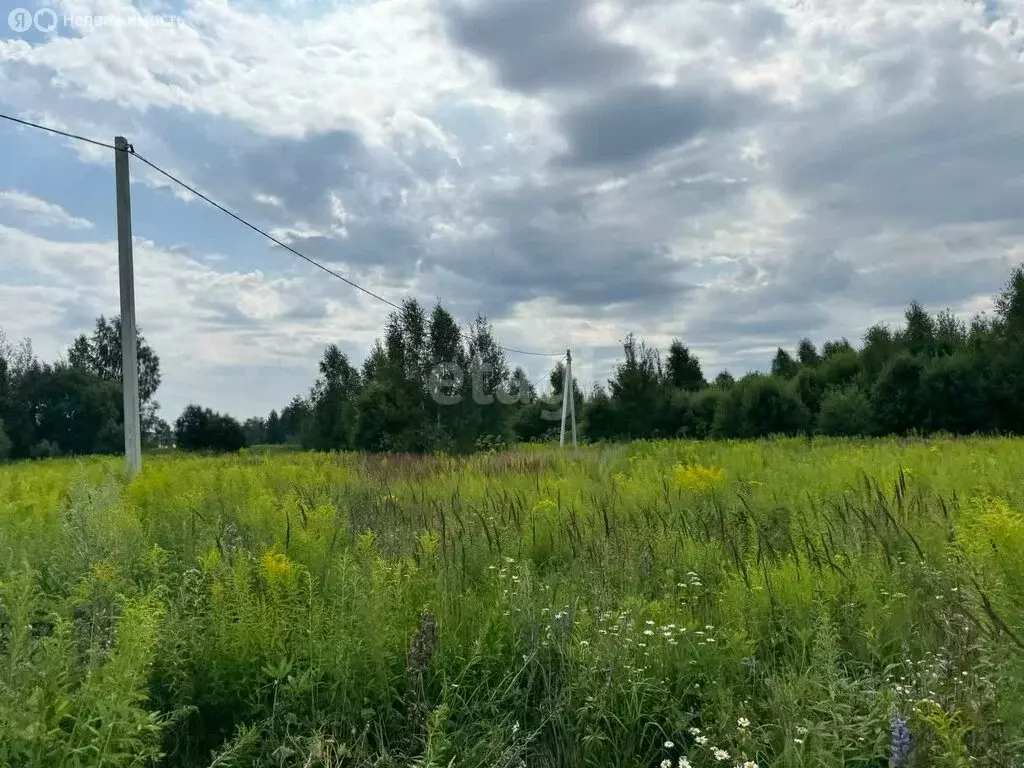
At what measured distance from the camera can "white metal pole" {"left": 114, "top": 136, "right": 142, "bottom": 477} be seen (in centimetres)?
909

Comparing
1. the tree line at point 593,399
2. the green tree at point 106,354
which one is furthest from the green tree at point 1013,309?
the green tree at point 106,354

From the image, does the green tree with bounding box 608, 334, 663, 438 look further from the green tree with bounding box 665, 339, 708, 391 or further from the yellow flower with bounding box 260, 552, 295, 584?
the yellow flower with bounding box 260, 552, 295, 584

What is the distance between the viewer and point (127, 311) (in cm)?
924

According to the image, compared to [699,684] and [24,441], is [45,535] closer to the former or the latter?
[699,684]

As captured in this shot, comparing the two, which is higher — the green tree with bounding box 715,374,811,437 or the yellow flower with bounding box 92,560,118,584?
the green tree with bounding box 715,374,811,437

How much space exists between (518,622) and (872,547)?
9.06ft

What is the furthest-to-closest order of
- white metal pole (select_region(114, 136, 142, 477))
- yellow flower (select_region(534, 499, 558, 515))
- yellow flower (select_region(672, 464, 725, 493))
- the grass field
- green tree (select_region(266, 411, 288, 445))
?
green tree (select_region(266, 411, 288, 445)) → white metal pole (select_region(114, 136, 142, 477)) → yellow flower (select_region(672, 464, 725, 493)) → yellow flower (select_region(534, 499, 558, 515)) → the grass field

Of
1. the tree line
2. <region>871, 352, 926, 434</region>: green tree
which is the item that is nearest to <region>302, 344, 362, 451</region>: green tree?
the tree line

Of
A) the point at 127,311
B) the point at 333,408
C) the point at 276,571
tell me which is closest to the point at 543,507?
the point at 276,571

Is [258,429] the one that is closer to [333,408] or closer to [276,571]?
[333,408]

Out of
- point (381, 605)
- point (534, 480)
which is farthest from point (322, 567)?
point (534, 480)

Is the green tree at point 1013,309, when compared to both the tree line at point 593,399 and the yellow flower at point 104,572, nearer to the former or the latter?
the tree line at point 593,399

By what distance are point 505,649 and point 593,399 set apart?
43.2 m

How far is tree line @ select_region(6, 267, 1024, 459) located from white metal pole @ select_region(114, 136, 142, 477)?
14061 mm
